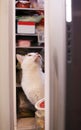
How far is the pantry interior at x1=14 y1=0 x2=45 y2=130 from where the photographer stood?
2176 millimetres

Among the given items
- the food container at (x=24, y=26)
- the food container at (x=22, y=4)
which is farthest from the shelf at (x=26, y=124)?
the food container at (x=22, y=4)

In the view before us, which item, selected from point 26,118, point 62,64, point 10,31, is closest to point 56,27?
point 62,64

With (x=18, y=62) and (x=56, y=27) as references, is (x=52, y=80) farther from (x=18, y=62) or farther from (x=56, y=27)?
(x=18, y=62)

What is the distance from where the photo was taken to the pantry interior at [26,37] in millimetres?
2176

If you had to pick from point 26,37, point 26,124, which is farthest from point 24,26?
point 26,124

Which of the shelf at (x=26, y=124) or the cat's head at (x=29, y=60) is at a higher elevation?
the cat's head at (x=29, y=60)

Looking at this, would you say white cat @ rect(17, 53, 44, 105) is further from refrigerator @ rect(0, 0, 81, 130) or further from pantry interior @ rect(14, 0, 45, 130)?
refrigerator @ rect(0, 0, 81, 130)

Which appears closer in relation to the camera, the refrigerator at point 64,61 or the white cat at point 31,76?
the refrigerator at point 64,61
